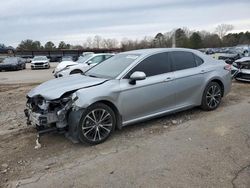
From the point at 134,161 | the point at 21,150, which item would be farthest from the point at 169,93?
the point at 21,150

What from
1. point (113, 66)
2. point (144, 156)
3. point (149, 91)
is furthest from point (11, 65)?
point (144, 156)

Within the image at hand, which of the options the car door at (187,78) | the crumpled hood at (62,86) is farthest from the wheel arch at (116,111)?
the car door at (187,78)

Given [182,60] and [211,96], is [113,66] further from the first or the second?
[211,96]

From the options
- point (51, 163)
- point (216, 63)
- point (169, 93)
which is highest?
point (216, 63)

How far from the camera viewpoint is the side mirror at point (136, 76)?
5211mm

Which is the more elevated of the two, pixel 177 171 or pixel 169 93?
pixel 169 93

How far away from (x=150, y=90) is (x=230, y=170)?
86.4 inches

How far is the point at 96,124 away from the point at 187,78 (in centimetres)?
234

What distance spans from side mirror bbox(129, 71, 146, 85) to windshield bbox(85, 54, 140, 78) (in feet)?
1.11

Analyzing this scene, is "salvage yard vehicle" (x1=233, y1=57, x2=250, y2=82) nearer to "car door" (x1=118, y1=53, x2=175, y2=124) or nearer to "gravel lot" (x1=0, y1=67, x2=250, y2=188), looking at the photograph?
"gravel lot" (x1=0, y1=67, x2=250, y2=188)

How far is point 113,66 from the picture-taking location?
19.7ft

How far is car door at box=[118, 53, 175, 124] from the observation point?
17.3 ft

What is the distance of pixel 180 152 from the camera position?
177 inches

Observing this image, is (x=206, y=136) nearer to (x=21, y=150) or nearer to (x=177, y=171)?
(x=177, y=171)
